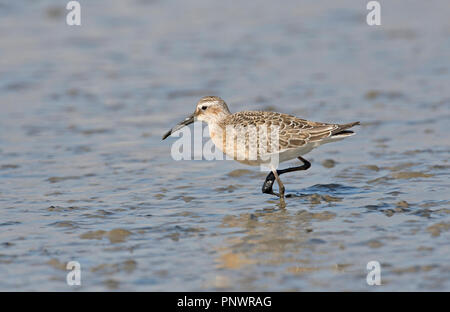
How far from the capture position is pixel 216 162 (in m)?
12.4

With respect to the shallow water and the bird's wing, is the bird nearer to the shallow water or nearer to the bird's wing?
the bird's wing

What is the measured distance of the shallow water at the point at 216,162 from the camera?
26.2ft

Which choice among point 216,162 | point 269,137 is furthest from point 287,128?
point 216,162

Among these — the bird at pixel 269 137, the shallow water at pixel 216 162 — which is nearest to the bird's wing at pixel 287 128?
the bird at pixel 269 137

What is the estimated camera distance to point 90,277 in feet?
25.2

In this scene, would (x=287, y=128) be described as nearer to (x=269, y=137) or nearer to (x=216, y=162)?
(x=269, y=137)

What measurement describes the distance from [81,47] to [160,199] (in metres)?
9.93

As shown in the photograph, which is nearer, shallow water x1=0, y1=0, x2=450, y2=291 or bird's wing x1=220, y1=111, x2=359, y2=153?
shallow water x1=0, y1=0, x2=450, y2=291

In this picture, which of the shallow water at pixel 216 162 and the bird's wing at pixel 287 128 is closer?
the shallow water at pixel 216 162

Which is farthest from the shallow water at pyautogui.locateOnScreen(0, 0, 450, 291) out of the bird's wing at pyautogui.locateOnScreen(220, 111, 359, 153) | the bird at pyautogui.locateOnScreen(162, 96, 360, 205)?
the bird's wing at pyautogui.locateOnScreen(220, 111, 359, 153)

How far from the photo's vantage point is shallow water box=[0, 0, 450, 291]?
7.99 metres

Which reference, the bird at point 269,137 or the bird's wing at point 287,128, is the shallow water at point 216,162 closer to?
the bird at point 269,137

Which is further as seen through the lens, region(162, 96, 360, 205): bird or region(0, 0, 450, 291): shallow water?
region(162, 96, 360, 205): bird

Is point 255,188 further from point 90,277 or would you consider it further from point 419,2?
point 419,2
